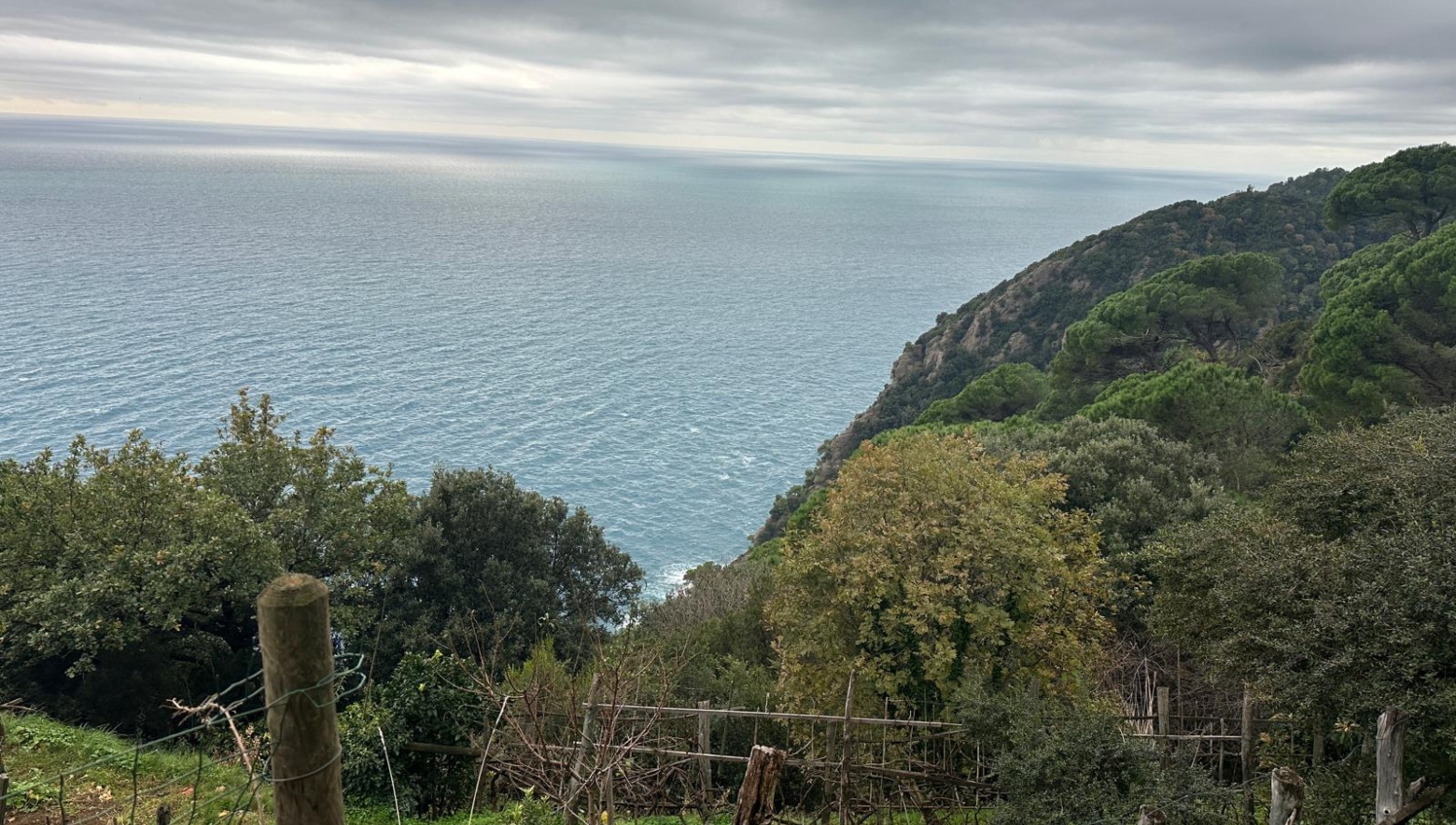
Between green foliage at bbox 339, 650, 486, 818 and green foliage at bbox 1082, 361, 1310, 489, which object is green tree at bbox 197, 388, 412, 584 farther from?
green foliage at bbox 1082, 361, 1310, 489

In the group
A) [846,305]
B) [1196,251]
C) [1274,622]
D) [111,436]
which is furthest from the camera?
[846,305]

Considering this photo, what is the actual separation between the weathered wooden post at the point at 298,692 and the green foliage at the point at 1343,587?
31.0 feet

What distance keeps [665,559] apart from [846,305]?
285 ft

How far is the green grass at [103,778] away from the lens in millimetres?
8945

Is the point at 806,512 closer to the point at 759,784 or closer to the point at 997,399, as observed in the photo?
the point at 997,399

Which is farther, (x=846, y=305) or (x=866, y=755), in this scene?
(x=846, y=305)

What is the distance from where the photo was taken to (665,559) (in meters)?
51.4

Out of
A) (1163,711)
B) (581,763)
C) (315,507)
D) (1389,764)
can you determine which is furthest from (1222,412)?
(315,507)

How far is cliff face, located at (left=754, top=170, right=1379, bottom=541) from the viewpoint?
6494 cm

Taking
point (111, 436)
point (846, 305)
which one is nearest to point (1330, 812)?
point (111, 436)

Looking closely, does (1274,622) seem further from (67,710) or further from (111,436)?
(111,436)

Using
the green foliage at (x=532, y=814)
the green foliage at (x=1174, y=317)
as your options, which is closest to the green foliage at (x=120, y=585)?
the green foliage at (x=532, y=814)

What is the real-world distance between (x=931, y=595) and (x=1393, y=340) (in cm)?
2336

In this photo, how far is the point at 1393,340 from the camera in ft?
91.5
